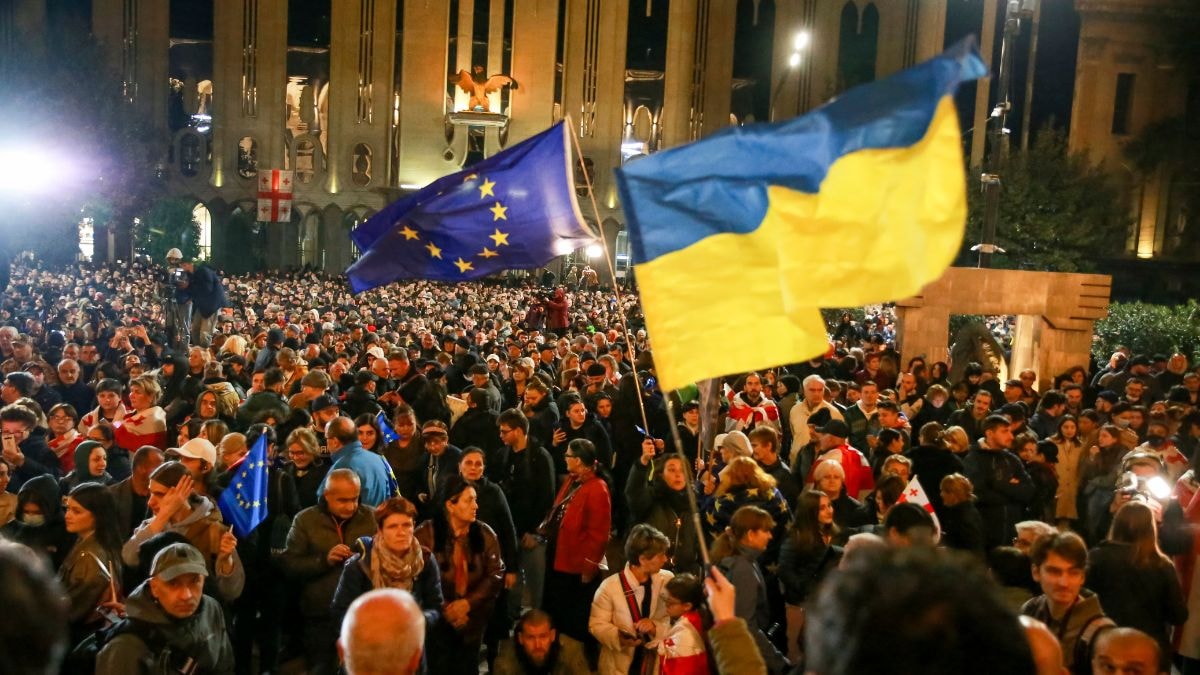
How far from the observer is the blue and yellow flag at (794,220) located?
12.3 ft

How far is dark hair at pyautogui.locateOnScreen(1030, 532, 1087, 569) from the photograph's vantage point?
4.38 meters

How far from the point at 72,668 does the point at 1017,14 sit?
14676mm

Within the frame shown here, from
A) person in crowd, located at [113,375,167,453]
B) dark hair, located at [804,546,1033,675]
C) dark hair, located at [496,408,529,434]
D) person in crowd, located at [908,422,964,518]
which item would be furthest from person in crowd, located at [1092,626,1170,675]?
person in crowd, located at [113,375,167,453]

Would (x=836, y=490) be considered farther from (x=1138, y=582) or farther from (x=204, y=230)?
(x=204, y=230)

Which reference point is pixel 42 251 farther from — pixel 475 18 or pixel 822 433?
pixel 822 433

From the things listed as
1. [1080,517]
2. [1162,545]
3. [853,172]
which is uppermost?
[853,172]

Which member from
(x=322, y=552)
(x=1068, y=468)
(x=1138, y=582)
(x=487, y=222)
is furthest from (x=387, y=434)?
(x=1068, y=468)

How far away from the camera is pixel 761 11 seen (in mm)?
49375

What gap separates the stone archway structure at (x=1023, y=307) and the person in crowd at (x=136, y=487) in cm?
1189

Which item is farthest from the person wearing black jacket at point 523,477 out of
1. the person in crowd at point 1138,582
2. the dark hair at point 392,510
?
the person in crowd at point 1138,582

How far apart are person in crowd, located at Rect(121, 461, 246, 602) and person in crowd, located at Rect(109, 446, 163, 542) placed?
0.78m

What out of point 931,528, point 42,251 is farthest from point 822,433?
point 42,251

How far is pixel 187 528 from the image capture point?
17.3ft

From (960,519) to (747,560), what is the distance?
1.70m
